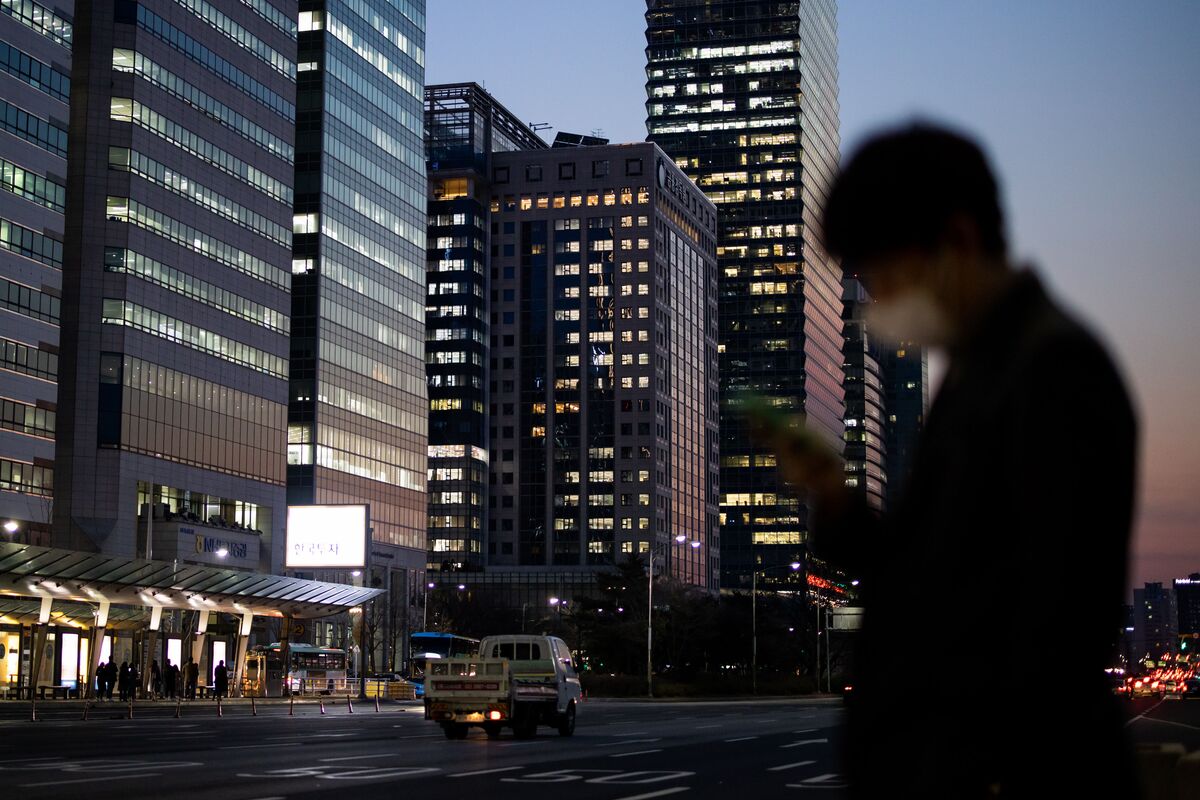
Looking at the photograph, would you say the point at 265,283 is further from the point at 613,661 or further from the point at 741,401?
the point at 741,401

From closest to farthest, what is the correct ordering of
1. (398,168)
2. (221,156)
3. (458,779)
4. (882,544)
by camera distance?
(882,544)
(458,779)
(221,156)
(398,168)

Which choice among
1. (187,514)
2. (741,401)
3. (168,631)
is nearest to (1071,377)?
(741,401)

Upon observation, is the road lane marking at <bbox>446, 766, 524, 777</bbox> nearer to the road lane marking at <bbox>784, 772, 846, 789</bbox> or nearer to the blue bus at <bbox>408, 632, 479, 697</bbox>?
the road lane marking at <bbox>784, 772, 846, 789</bbox>

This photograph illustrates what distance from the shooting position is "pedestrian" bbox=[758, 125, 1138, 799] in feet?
8.08

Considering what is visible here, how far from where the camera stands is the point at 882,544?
2.92m

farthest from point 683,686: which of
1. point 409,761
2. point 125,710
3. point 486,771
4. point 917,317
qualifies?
point 917,317

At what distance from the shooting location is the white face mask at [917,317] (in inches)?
115

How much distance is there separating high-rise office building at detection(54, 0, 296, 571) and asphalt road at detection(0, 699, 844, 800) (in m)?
56.9

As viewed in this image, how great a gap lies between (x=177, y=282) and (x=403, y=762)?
263 feet

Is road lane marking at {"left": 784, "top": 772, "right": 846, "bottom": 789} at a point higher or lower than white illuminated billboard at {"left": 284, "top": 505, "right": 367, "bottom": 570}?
lower

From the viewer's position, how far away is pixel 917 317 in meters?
2.95

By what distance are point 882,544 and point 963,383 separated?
381 millimetres

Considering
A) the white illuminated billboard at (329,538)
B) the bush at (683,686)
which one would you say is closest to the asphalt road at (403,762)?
the white illuminated billboard at (329,538)

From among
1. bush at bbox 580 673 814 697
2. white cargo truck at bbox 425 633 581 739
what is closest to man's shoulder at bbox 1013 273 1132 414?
white cargo truck at bbox 425 633 581 739
